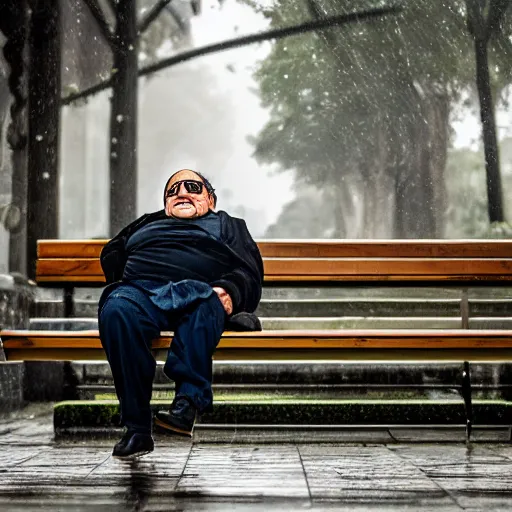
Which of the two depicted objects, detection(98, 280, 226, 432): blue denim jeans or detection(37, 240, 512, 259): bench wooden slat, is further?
detection(37, 240, 512, 259): bench wooden slat

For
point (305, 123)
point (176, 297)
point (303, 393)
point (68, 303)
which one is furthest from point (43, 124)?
point (176, 297)

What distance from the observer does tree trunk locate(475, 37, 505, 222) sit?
459 cm

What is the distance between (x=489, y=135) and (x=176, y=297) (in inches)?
120

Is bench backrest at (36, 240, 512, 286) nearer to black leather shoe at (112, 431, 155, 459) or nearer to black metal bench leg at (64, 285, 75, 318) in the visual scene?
black metal bench leg at (64, 285, 75, 318)

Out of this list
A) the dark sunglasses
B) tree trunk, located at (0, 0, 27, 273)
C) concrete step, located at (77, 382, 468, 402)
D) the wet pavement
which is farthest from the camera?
tree trunk, located at (0, 0, 27, 273)

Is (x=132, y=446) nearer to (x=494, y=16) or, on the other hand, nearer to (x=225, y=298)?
(x=225, y=298)

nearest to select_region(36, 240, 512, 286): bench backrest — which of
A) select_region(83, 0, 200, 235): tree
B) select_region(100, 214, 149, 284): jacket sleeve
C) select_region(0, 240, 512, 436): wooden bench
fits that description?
select_region(0, 240, 512, 436): wooden bench

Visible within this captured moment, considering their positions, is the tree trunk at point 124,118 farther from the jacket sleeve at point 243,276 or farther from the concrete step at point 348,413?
the jacket sleeve at point 243,276

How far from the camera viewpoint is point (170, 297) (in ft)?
7.64

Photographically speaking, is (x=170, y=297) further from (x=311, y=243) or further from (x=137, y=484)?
(x=311, y=243)

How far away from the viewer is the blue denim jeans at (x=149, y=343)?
2225mm

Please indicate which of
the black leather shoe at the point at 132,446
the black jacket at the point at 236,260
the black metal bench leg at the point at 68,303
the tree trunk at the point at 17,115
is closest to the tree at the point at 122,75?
the tree trunk at the point at 17,115

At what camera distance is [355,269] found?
3381mm

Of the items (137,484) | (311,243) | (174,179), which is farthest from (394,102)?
(137,484)
